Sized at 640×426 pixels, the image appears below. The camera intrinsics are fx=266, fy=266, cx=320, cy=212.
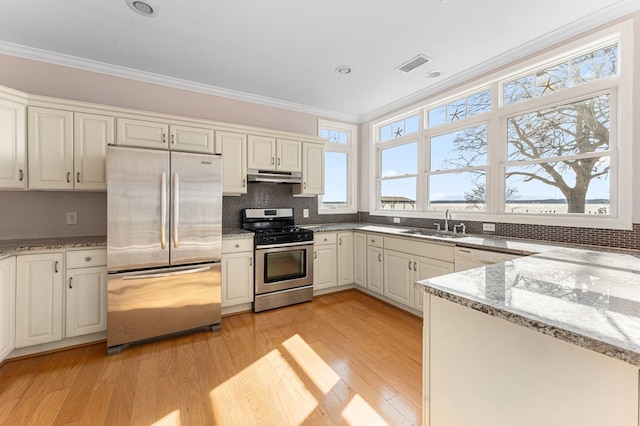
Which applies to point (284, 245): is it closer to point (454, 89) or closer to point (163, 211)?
point (163, 211)

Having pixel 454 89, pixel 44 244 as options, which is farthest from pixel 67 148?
pixel 454 89

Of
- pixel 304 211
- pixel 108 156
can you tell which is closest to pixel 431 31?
pixel 304 211

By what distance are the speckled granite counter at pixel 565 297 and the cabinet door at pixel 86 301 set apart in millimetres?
2780

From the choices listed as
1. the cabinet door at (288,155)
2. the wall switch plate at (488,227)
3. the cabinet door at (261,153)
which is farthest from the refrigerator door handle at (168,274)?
the wall switch plate at (488,227)

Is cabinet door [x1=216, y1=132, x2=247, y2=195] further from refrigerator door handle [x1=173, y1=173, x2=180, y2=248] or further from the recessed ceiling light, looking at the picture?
the recessed ceiling light

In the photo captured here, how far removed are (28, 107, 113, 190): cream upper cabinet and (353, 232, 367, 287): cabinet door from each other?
307 cm

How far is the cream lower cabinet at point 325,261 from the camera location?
3.71 meters

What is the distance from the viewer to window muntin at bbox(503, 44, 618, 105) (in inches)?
87.5

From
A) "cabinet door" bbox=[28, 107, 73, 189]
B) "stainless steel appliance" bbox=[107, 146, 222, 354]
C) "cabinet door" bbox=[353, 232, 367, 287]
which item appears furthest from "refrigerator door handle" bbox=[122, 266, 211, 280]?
"cabinet door" bbox=[353, 232, 367, 287]

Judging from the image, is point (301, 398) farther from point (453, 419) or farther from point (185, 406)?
point (453, 419)

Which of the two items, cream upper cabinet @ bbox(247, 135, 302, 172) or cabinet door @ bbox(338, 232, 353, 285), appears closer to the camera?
cream upper cabinet @ bbox(247, 135, 302, 172)

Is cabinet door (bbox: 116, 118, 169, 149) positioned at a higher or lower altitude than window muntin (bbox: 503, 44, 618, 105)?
lower

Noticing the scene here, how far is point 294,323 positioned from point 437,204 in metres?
2.43

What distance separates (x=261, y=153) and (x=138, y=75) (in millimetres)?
1609
